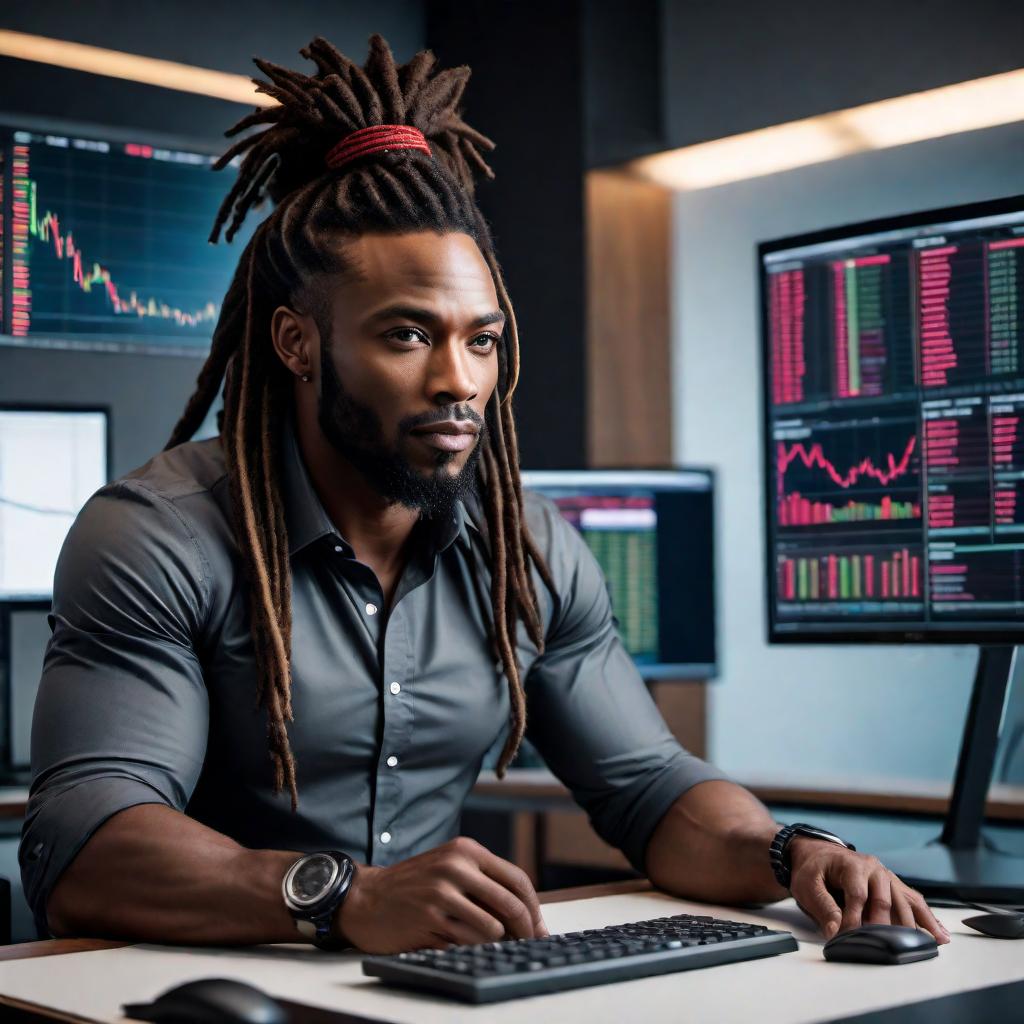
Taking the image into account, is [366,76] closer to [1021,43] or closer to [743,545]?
[1021,43]

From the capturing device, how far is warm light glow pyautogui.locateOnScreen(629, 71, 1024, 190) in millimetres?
2412

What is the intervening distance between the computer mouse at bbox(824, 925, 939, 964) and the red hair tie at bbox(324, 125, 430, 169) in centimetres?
87

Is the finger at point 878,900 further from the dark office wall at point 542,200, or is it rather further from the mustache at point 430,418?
the dark office wall at point 542,200

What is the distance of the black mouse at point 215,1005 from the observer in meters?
0.80

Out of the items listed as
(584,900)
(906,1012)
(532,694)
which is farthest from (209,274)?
(906,1012)

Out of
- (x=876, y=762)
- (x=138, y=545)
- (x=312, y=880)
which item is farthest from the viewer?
(x=876, y=762)

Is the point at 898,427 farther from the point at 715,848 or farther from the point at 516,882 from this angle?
the point at 516,882

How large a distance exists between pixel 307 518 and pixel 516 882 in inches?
19.6

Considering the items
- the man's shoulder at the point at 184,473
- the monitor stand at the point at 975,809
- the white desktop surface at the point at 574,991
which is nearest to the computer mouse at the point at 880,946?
the white desktop surface at the point at 574,991

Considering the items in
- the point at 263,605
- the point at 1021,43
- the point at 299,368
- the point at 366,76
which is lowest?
the point at 263,605

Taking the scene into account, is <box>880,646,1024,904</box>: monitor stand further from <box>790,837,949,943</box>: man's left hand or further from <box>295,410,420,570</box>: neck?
<box>295,410,420,570</box>: neck

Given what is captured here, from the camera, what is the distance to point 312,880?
1067 millimetres

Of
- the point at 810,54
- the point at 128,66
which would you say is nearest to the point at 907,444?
the point at 810,54

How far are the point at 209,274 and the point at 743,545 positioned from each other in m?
1.17
